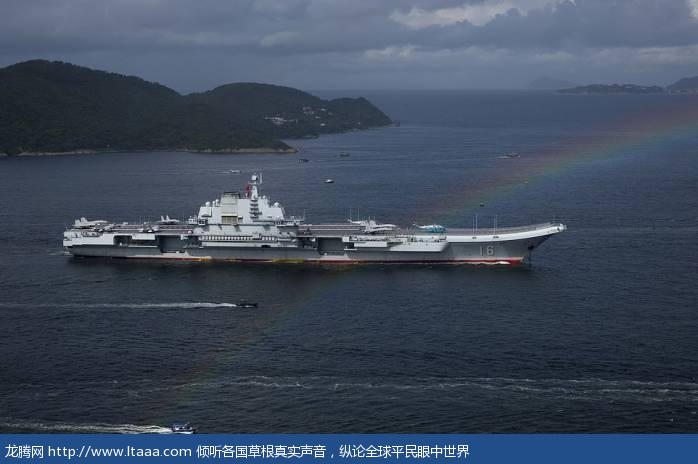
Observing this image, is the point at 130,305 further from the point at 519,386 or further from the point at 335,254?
the point at 519,386

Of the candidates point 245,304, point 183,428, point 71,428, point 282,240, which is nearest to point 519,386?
point 183,428

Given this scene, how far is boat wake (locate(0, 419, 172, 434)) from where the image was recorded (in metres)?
38.9

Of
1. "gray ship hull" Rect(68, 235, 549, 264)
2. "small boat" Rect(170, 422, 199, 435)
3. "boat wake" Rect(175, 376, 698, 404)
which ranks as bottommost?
"small boat" Rect(170, 422, 199, 435)

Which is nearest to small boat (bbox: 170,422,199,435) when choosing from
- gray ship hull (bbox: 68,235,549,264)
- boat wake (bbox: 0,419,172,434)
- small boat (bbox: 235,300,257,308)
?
boat wake (bbox: 0,419,172,434)

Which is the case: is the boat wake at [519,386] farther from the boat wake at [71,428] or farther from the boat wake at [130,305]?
the boat wake at [130,305]

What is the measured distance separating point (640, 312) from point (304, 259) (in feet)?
90.4

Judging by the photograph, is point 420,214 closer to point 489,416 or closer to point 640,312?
point 640,312

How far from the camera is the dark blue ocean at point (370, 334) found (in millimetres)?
40812

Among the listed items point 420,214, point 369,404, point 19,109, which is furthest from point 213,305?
point 19,109

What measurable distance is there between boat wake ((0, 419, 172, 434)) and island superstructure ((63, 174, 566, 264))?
114 ft

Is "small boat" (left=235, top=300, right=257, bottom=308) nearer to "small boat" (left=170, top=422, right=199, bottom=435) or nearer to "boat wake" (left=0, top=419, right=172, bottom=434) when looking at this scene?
"boat wake" (left=0, top=419, right=172, bottom=434)

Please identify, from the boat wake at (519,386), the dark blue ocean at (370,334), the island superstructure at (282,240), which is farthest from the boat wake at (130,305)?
the boat wake at (519,386)

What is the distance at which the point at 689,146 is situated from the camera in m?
173

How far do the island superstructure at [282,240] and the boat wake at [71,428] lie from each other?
3467 cm
